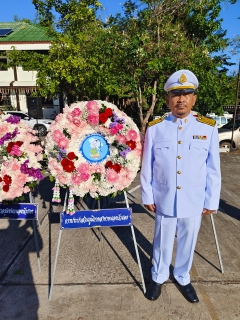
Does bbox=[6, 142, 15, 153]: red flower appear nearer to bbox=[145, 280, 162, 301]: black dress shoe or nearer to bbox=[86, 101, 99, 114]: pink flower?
bbox=[86, 101, 99, 114]: pink flower

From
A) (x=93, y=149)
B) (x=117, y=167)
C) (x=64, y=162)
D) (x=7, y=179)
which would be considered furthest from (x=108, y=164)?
(x=7, y=179)

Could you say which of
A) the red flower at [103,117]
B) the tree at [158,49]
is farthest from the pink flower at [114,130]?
the tree at [158,49]

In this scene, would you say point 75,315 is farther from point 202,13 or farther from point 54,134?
point 202,13

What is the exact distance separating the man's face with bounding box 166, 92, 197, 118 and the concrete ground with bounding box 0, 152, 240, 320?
6.20 feet

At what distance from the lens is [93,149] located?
107 inches

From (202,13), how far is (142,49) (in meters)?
4.90

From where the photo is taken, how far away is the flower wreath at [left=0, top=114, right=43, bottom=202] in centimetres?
296

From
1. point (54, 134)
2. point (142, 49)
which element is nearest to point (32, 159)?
point (54, 134)

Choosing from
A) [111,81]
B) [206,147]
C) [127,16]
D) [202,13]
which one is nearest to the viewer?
[206,147]

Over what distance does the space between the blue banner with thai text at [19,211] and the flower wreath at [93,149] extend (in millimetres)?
583

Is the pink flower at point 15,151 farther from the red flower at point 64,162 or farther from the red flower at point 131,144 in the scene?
the red flower at point 131,144

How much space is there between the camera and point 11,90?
2094 centimetres

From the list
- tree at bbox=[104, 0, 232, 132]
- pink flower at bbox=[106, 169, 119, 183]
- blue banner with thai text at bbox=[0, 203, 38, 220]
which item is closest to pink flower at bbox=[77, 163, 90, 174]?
pink flower at bbox=[106, 169, 119, 183]

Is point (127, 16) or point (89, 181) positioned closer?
point (89, 181)
